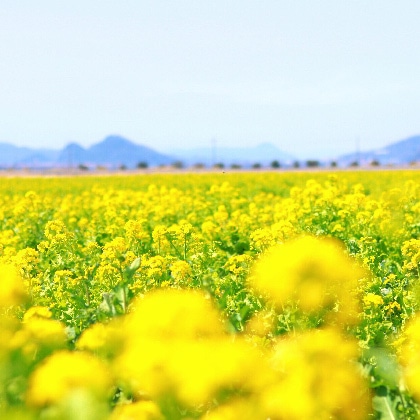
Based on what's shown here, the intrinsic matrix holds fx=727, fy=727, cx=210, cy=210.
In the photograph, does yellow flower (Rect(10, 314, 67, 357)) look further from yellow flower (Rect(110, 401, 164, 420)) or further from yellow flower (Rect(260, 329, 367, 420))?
yellow flower (Rect(260, 329, 367, 420))

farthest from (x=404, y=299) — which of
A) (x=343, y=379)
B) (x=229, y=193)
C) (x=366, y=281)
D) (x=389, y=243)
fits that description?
(x=229, y=193)

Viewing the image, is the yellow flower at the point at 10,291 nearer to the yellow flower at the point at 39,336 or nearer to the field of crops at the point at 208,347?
the field of crops at the point at 208,347

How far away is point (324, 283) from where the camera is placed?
2.26 metres

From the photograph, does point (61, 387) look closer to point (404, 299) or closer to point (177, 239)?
point (404, 299)

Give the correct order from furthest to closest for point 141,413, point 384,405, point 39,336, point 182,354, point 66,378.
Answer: point 384,405 < point 39,336 < point 141,413 < point 66,378 < point 182,354

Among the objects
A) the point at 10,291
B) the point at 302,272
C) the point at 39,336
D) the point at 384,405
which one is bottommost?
the point at 384,405

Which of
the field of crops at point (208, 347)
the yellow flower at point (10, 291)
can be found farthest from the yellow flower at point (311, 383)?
the yellow flower at point (10, 291)

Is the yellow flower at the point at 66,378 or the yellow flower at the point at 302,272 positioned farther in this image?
the yellow flower at the point at 302,272

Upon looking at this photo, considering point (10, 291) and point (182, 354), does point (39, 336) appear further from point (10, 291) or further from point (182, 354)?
point (182, 354)

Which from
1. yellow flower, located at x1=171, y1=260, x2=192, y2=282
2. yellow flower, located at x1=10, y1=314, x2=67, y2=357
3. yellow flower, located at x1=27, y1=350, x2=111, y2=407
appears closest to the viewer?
yellow flower, located at x1=27, y1=350, x2=111, y2=407

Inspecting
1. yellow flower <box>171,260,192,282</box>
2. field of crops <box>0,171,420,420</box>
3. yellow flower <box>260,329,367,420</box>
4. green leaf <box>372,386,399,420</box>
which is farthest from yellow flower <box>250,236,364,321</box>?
yellow flower <box>171,260,192,282</box>

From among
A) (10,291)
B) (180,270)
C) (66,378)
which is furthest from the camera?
(180,270)

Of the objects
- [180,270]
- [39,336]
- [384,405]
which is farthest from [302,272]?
[180,270]

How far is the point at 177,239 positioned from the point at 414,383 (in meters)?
5.50
